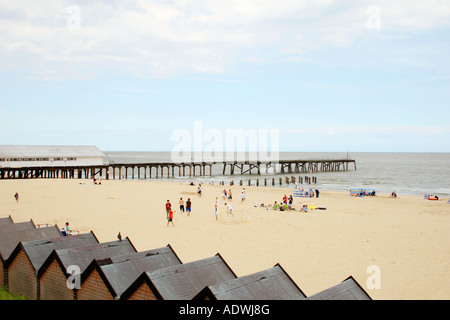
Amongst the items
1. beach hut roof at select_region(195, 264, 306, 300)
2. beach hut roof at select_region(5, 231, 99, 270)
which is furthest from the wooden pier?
beach hut roof at select_region(195, 264, 306, 300)

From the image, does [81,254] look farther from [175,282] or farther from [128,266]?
[175,282]

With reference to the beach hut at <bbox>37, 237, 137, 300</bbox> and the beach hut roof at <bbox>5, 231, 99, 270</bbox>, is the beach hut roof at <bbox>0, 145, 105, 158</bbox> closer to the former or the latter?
the beach hut roof at <bbox>5, 231, 99, 270</bbox>

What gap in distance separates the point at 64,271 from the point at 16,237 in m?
3.13

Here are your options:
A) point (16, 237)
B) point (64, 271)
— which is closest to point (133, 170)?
point (16, 237)

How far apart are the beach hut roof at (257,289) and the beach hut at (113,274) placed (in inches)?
85.5

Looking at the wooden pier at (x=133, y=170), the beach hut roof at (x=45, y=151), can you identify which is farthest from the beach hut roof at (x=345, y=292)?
the beach hut roof at (x=45, y=151)

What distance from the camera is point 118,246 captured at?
27.5 feet

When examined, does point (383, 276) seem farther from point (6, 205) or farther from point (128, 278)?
point (6, 205)

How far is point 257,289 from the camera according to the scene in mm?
5543

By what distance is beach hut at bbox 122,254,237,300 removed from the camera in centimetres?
568

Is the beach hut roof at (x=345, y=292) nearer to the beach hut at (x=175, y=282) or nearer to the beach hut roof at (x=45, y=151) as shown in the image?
the beach hut at (x=175, y=282)
